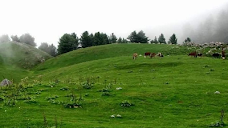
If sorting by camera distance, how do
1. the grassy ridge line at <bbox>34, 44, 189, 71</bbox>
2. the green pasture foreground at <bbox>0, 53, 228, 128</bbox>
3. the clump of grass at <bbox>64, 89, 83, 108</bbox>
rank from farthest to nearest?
the grassy ridge line at <bbox>34, 44, 189, 71</bbox>
the clump of grass at <bbox>64, 89, 83, 108</bbox>
the green pasture foreground at <bbox>0, 53, 228, 128</bbox>

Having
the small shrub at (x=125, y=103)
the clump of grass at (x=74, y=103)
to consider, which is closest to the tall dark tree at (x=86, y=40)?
the clump of grass at (x=74, y=103)

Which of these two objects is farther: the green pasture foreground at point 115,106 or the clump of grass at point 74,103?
the clump of grass at point 74,103

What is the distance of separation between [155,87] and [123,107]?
375 inches

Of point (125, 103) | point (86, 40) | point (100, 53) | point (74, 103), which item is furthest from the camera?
point (86, 40)

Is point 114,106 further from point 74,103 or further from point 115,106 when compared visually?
point 74,103

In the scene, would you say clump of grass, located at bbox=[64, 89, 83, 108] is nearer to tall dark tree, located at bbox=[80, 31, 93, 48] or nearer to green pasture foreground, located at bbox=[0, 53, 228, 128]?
green pasture foreground, located at bbox=[0, 53, 228, 128]

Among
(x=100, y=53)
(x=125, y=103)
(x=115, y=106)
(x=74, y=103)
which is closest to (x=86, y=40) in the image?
(x=100, y=53)

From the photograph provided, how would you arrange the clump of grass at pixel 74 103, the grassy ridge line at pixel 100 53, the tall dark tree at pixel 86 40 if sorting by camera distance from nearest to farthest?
1. the clump of grass at pixel 74 103
2. the grassy ridge line at pixel 100 53
3. the tall dark tree at pixel 86 40

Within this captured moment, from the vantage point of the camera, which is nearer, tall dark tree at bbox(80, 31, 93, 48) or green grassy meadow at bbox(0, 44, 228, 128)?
green grassy meadow at bbox(0, 44, 228, 128)

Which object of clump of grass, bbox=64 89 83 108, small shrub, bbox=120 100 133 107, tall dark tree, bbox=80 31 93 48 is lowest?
small shrub, bbox=120 100 133 107

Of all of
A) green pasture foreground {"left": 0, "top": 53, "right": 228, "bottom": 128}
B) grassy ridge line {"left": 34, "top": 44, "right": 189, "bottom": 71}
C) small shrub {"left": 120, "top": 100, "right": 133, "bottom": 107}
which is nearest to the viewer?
green pasture foreground {"left": 0, "top": 53, "right": 228, "bottom": 128}

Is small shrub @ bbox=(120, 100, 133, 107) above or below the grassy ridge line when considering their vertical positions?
below

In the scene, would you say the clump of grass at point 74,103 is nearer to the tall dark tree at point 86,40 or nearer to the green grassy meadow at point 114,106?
the green grassy meadow at point 114,106

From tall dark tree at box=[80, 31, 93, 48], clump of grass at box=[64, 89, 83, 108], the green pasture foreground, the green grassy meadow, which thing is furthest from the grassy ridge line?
clump of grass at box=[64, 89, 83, 108]
